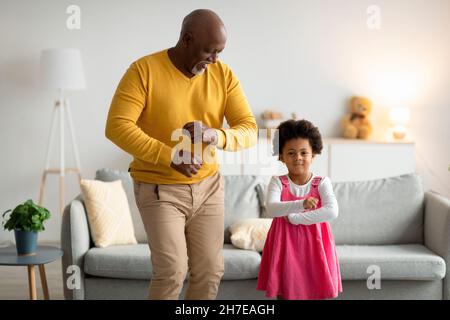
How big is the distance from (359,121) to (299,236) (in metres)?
3.23

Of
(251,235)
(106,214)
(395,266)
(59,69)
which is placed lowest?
(395,266)

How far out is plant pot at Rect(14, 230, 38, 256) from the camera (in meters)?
3.74

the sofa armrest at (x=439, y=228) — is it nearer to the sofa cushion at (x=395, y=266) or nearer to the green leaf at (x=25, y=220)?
the sofa cushion at (x=395, y=266)

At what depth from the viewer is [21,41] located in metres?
5.87

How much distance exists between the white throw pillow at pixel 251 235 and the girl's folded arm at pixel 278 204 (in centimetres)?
113

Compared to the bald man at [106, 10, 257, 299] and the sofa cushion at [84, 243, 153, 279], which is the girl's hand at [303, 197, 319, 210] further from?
the sofa cushion at [84, 243, 153, 279]

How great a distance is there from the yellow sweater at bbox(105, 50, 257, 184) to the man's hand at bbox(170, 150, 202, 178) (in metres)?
0.02

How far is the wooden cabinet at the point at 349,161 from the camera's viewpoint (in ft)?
18.6

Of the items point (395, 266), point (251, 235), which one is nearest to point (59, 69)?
point (251, 235)

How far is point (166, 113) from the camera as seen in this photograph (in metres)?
2.50

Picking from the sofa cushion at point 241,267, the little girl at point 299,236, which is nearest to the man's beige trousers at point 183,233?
the little girl at point 299,236

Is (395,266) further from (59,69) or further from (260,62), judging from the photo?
(59,69)

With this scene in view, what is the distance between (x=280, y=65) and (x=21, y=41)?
2.07 m

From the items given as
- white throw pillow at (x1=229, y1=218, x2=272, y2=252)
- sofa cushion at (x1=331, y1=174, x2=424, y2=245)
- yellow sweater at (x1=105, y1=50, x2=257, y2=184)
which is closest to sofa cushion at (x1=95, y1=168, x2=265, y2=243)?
white throw pillow at (x1=229, y1=218, x2=272, y2=252)
